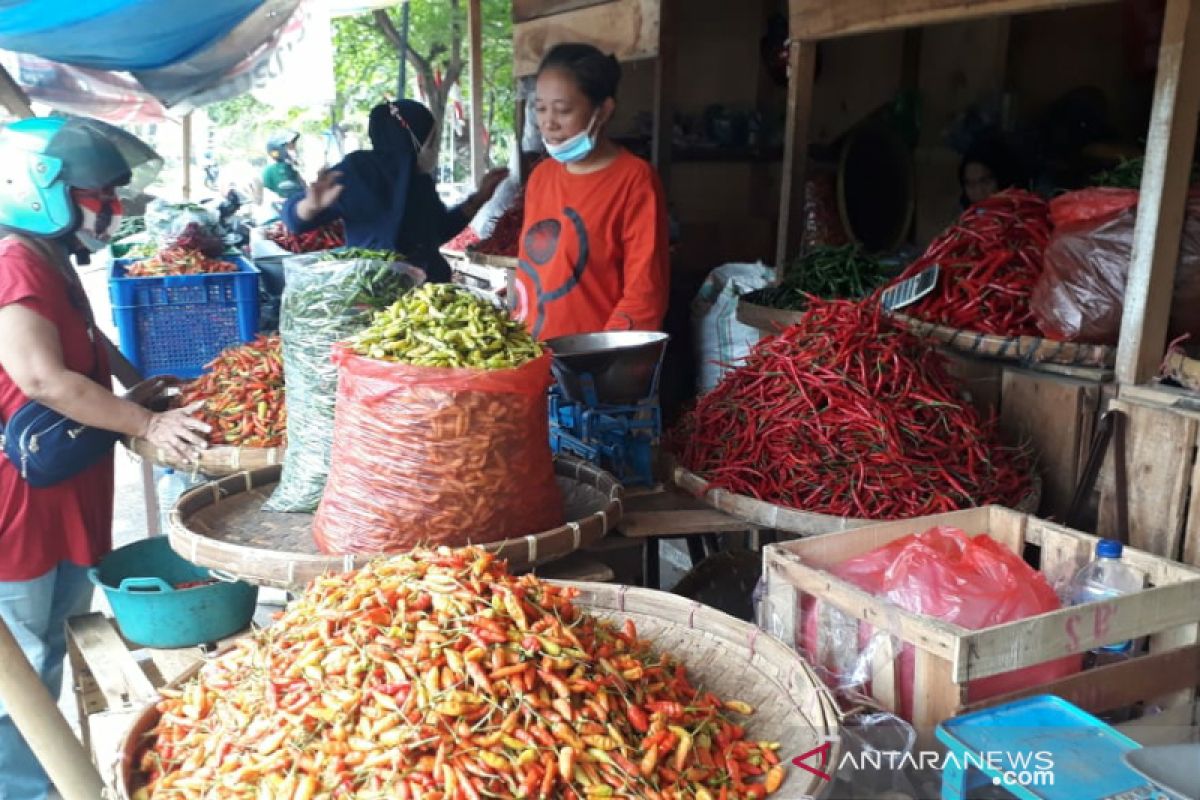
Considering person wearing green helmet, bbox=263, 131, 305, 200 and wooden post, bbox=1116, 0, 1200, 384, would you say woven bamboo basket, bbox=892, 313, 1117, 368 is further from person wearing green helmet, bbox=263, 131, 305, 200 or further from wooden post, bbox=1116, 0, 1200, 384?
person wearing green helmet, bbox=263, 131, 305, 200

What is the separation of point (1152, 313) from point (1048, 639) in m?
1.48

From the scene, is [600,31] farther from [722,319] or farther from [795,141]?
[722,319]

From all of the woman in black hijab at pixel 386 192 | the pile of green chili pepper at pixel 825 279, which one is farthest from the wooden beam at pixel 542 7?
the pile of green chili pepper at pixel 825 279

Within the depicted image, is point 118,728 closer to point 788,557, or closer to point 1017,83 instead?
point 788,557

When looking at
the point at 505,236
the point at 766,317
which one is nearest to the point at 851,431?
the point at 766,317

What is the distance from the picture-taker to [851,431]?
8.79 feet

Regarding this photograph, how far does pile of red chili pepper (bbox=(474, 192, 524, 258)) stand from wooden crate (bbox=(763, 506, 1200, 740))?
4007mm

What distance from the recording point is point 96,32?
462 cm

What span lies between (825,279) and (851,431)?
167 cm

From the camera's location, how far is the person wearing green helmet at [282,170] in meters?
10.5

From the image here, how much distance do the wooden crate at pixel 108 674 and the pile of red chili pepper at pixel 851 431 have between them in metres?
1.51

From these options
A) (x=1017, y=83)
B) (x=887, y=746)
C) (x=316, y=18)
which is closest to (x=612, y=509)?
(x=887, y=746)

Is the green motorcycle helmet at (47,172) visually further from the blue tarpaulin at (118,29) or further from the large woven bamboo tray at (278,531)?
the blue tarpaulin at (118,29)

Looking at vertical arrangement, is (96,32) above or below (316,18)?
below
